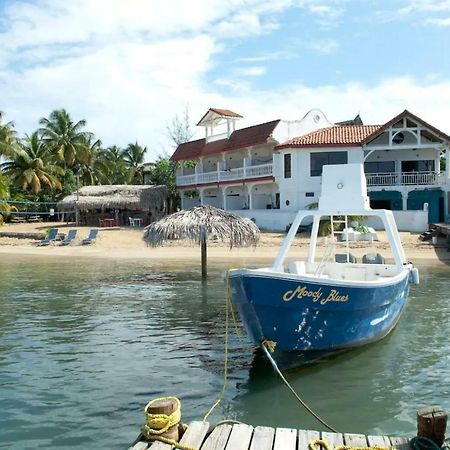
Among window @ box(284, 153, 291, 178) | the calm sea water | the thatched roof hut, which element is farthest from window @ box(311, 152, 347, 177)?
the calm sea water

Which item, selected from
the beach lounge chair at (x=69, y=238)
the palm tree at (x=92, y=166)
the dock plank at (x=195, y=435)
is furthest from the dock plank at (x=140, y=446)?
the palm tree at (x=92, y=166)

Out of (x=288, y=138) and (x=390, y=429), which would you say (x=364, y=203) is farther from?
(x=288, y=138)

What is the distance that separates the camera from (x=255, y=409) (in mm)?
7312

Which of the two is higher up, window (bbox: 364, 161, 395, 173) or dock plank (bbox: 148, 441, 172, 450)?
window (bbox: 364, 161, 395, 173)

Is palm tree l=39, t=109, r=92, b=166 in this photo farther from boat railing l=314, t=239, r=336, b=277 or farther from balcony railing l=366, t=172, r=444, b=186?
boat railing l=314, t=239, r=336, b=277

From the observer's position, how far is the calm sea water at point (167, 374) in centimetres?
691

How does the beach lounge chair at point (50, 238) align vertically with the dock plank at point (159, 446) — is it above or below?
above

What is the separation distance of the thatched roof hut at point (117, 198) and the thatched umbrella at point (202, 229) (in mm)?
22492

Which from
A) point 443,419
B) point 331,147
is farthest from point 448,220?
point 443,419

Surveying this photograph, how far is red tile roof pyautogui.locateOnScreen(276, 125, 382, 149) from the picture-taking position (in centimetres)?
3250

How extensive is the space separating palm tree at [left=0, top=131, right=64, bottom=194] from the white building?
50.1 feet

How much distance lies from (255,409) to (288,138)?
28.5 m

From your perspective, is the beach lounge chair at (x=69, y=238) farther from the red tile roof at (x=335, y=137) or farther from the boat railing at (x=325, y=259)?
the boat railing at (x=325, y=259)

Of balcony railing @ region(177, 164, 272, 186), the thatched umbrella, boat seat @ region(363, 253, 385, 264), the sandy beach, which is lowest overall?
the sandy beach
